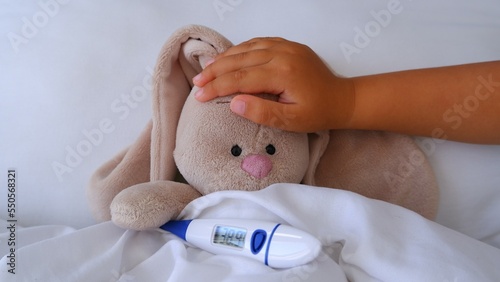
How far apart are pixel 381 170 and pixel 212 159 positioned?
0.80 feet

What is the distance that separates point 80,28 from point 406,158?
0.55 meters

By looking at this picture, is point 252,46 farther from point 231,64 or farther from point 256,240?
point 256,240

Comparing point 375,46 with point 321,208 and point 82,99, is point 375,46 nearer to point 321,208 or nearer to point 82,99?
point 321,208

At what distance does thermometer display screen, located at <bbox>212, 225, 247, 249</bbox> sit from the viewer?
0.47 metres

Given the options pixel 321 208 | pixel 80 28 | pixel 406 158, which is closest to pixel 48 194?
pixel 80 28

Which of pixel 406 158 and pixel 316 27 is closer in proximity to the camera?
pixel 406 158

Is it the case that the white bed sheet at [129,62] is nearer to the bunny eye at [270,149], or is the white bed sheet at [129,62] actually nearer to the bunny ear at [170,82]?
the bunny ear at [170,82]

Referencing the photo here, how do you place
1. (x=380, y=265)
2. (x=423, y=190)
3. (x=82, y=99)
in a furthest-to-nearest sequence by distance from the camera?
(x=82, y=99), (x=423, y=190), (x=380, y=265)

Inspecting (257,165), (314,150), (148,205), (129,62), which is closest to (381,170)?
(314,150)

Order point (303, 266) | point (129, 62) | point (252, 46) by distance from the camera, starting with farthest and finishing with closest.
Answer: point (129, 62)
point (252, 46)
point (303, 266)

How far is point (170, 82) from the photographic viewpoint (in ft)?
1.95

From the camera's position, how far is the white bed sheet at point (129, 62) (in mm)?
646

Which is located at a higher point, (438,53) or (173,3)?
(173,3)

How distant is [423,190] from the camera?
61 cm
